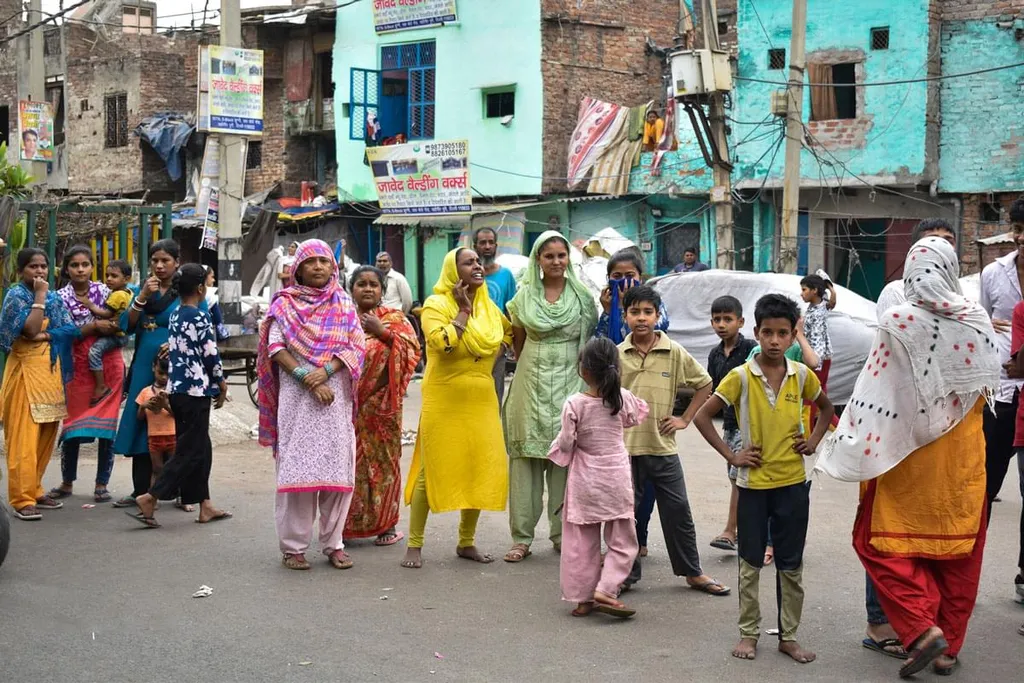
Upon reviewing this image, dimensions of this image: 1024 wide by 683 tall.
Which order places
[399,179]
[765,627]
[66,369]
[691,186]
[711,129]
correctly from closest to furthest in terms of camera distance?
1. [765,627]
2. [66,369]
3. [711,129]
4. [691,186]
5. [399,179]

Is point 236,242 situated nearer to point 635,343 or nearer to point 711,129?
point 711,129

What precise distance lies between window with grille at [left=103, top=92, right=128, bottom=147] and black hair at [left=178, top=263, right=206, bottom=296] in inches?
1106

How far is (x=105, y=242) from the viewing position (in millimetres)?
12781

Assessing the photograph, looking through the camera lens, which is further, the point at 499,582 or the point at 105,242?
the point at 105,242

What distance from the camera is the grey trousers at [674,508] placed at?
20.7ft

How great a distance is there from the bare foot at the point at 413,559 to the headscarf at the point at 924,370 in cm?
257

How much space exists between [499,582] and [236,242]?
923 centimetres

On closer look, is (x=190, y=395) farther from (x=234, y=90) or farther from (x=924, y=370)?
(x=234, y=90)

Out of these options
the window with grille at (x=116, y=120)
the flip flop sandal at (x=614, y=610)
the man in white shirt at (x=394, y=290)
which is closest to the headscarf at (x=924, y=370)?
the flip flop sandal at (x=614, y=610)

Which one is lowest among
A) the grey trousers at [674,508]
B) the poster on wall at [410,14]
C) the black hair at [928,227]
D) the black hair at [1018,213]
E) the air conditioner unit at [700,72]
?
the grey trousers at [674,508]

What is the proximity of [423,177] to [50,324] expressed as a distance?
17.8 metres

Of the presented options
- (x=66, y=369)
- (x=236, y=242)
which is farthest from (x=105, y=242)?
(x=66, y=369)

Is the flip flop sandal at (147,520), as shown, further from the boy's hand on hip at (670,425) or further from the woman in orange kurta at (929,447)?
the woman in orange kurta at (929,447)

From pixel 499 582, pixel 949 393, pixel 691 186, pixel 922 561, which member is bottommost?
pixel 499 582
